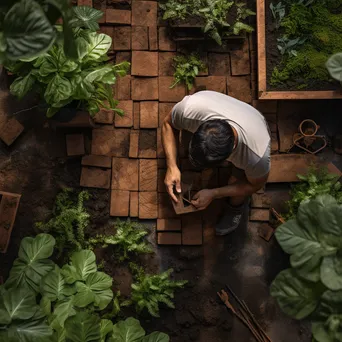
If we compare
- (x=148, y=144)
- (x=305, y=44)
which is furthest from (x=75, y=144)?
(x=305, y=44)

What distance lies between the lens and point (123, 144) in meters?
4.37

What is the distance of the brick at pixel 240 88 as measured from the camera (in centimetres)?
442

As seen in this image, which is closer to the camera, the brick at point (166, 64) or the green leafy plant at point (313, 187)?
the green leafy plant at point (313, 187)

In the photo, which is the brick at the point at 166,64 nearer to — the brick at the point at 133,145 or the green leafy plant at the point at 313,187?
the brick at the point at 133,145

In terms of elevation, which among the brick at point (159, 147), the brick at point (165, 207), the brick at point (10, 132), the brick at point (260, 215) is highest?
the brick at point (10, 132)

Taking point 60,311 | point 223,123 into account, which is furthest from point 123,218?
point 223,123

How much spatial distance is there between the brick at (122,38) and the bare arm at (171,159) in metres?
0.88

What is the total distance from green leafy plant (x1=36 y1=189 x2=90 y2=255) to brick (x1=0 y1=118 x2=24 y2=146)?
0.61 meters

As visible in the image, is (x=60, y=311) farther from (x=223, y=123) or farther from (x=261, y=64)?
(x=261, y=64)

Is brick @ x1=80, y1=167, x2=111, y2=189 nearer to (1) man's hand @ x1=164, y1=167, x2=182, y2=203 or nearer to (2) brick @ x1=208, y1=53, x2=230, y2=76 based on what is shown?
(1) man's hand @ x1=164, y1=167, x2=182, y2=203

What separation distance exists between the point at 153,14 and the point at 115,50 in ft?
1.50

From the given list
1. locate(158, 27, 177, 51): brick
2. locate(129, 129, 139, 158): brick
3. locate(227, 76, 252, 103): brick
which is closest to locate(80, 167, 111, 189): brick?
locate(129, 129, 139, 158): brick

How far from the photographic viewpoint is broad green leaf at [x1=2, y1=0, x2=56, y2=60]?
1.82m

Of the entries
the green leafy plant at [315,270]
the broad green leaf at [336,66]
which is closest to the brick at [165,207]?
the green leafy plant at [315,270]
